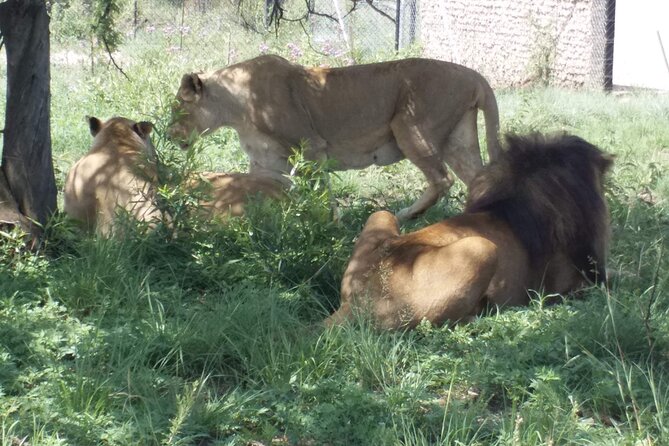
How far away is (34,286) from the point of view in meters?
5.11

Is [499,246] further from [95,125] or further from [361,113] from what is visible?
[95,125]

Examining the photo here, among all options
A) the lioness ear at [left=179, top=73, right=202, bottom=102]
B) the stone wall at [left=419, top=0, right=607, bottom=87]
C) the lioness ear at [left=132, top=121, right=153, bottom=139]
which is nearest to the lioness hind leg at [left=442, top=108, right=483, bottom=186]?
the lioness ear at [left=179, top=73, right=202, bottom=102]

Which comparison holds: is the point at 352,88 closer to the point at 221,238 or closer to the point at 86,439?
the point at 221,238

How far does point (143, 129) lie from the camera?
22.0ft

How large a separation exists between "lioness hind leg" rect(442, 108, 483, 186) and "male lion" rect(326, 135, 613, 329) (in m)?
1.79

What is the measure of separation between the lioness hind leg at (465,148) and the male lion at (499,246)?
1786 mm

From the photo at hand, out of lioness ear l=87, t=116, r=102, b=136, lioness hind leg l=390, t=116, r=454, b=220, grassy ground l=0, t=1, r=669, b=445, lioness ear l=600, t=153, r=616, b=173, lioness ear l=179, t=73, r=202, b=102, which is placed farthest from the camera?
lioness ear l=179, t=73, r=202, b=102

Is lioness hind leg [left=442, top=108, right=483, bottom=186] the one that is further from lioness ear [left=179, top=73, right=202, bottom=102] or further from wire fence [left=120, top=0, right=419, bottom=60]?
wire fence [left=120, top=0, right=419, bottom=60]

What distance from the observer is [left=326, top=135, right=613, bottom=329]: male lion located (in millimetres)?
4789

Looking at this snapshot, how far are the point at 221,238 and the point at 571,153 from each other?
205cm

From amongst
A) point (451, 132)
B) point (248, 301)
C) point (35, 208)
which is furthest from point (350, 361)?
point (451, 132)

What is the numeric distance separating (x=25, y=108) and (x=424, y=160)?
9.69 ft

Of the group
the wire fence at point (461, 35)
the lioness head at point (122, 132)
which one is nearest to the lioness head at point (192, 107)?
the lioness head at point (122, 132)

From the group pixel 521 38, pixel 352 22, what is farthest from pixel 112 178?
pixel 352 22
